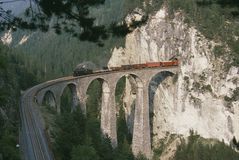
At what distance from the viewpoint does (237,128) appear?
73438 millimetres

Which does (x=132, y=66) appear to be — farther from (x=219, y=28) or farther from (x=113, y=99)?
(x=219, y=28)

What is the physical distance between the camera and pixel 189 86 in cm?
7875

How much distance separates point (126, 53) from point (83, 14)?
85.3 meters

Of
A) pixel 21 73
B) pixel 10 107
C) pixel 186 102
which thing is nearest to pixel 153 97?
pixel 186 102

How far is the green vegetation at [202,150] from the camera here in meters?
70.9

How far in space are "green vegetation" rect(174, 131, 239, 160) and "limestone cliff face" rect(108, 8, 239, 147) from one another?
1.50 metres

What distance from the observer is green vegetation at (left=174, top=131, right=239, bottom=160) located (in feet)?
233

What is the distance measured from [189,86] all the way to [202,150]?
38.0ft

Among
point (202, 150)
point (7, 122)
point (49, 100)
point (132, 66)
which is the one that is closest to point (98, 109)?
point (49, 100)

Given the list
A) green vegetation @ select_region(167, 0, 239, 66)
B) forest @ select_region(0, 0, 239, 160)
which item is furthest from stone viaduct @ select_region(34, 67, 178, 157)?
green vegetation @ select_region(167, 0, 239, 66)

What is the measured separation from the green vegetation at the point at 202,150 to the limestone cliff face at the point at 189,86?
1.50 metres

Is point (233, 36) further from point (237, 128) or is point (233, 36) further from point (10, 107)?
point (10, 107)

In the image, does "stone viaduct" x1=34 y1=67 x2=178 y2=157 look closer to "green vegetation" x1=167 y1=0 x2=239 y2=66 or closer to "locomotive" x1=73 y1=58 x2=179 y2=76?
"locomotive" x1=73 y1=58 x2=179 y2=76

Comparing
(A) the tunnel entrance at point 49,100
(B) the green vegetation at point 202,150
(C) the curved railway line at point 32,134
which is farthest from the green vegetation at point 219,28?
(C) the curved railway line at point 32,134
